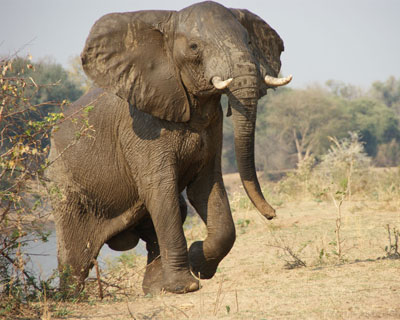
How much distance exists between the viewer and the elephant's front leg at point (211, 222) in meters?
6.21

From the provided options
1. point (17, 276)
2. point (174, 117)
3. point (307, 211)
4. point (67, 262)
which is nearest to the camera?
point (17, 276)

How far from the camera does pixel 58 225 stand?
6961 millimetres

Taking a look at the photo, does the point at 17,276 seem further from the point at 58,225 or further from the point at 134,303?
the point at 58,225

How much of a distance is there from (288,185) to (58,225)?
8.23 m

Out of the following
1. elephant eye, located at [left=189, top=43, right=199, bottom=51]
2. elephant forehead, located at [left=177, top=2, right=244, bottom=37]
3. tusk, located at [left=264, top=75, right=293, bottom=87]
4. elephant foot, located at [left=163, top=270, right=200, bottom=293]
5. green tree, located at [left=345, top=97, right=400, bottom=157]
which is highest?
elephant forehead, located at [left=177, top=2, right=244, bottom=37]

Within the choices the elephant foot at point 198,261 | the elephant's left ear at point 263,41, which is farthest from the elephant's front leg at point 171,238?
the elephant's left ear at point 263,41

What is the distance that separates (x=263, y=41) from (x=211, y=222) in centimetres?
171

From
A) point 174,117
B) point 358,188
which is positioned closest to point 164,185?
point 174,117

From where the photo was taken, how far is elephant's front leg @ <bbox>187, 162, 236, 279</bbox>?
6215 millimetres

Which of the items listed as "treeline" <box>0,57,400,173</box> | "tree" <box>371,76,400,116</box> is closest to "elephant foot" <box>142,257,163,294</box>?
"treeline" <box>0,57,400,173</box>

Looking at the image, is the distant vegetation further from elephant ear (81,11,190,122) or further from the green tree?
elephant ear (81,11,190,122)

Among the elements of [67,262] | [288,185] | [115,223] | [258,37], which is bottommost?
[288,185]

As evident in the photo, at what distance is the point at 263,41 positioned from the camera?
20.9 ft

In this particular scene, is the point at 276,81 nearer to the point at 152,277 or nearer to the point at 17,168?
the point at 17,168
